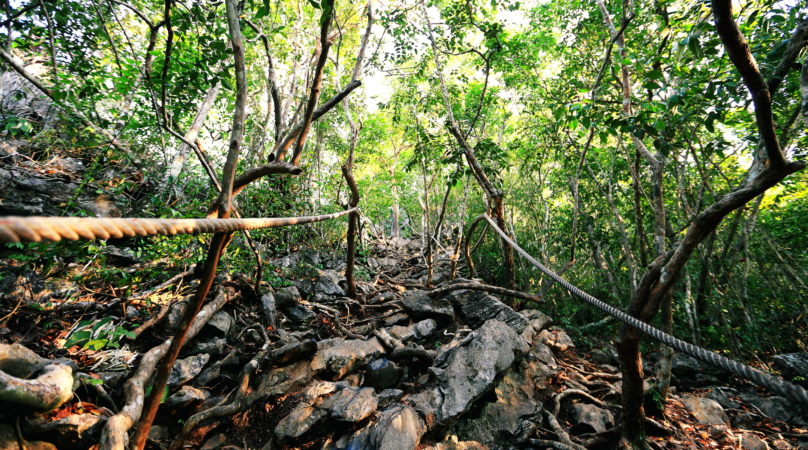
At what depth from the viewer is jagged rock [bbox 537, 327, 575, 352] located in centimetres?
443

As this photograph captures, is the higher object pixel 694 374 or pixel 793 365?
pixel 793 365

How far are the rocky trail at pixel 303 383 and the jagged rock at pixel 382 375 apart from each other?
14mm

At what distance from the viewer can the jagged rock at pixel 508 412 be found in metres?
2.60

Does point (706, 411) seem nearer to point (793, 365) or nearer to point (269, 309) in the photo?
point (793, 365)

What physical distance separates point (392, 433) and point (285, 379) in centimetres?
119

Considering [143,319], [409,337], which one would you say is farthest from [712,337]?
[143,319]

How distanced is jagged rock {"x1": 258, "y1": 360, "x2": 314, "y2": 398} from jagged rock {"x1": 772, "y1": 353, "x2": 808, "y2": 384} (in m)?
5.79

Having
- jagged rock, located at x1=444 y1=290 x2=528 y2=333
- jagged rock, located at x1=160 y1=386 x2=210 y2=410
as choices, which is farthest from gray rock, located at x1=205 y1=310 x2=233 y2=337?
jagged rock, located at x1=444 y1=290 x2=528 y2=333

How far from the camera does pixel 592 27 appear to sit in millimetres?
5035

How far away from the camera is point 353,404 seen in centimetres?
250

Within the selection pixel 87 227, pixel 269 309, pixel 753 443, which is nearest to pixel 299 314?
pixel 269 309

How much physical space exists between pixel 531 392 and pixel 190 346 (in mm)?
3602

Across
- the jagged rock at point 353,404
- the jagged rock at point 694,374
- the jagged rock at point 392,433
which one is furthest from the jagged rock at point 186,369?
the jagged rock at point 694,374

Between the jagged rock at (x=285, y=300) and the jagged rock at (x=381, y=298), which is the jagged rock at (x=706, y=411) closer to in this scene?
the jagged rock at (x=381, y=298)
